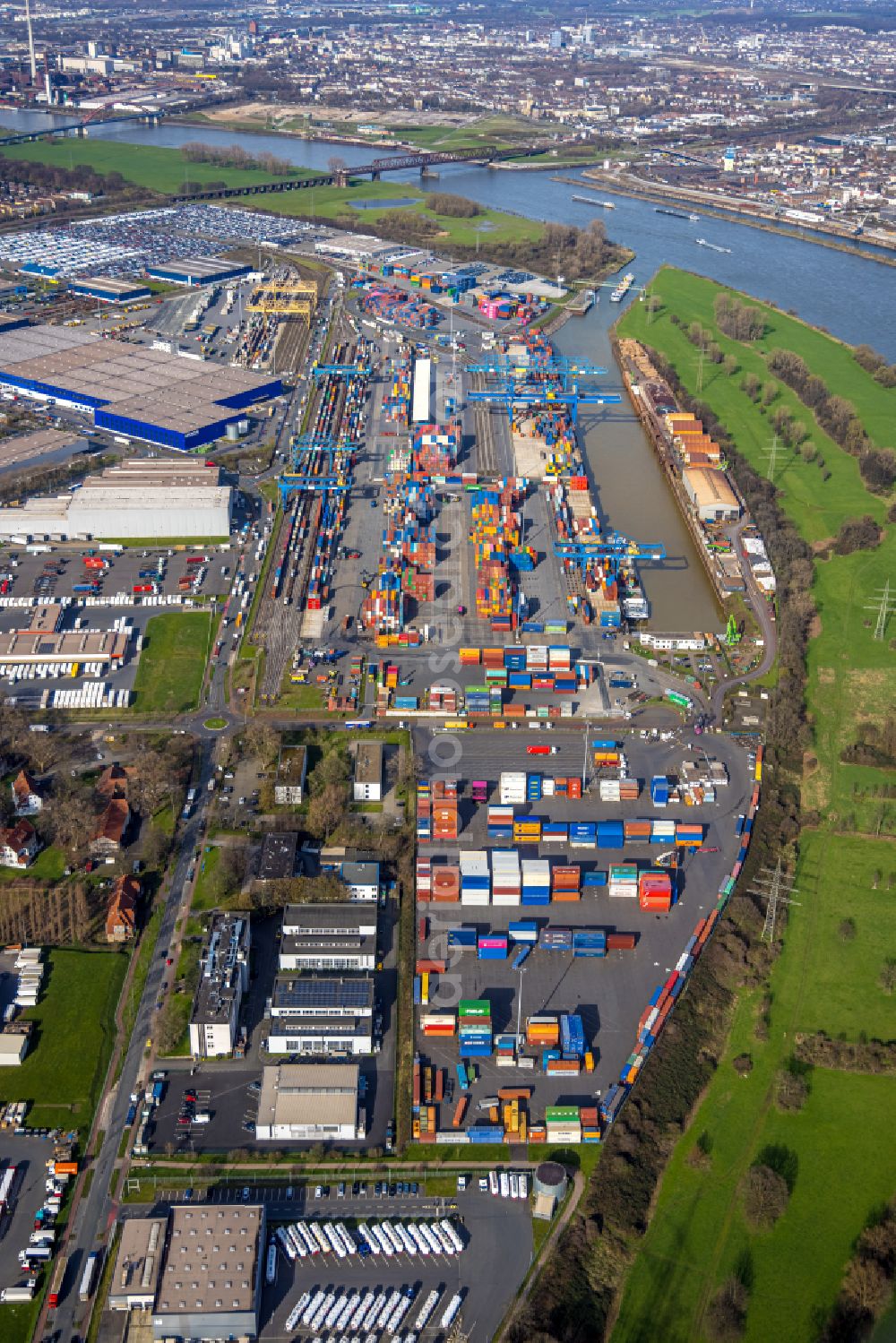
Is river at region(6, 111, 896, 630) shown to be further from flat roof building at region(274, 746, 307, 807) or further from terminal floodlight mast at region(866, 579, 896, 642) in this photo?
flat roof building at region(274, 746, 307, 807)

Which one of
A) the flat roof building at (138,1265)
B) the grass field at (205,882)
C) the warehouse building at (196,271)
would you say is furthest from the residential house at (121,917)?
the warehouse building at (196,271)

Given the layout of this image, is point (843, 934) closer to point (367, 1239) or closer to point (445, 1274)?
point (445, 1274)

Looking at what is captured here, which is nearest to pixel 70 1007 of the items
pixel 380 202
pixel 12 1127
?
pixel 12 1127

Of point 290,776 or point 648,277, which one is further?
point 648,277

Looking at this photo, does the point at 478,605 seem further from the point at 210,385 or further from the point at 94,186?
the point at 94,186

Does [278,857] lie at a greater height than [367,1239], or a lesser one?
greater

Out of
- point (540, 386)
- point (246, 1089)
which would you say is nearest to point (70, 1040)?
point (246, 1089)

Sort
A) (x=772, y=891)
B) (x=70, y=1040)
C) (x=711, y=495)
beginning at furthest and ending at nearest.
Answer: (x=711, y=495)
(x=772, y=891)
(x=70, y=1040)

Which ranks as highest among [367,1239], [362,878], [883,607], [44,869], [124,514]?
[124,514]
